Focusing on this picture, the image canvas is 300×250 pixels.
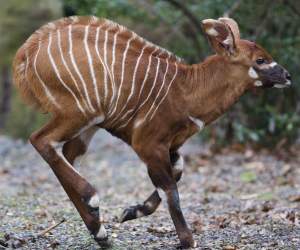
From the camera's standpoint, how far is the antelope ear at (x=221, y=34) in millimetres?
6039

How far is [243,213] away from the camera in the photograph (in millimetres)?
7832

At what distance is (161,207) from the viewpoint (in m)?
8.53

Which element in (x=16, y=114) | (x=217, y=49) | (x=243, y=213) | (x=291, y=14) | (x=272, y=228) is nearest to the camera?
(x=217, y=49)

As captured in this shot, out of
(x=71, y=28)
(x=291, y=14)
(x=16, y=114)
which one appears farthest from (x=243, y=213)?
(x=16, y=114)

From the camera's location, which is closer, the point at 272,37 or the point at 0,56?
the point at 272,37

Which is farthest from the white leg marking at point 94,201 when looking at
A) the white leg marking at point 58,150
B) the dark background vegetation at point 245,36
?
the dark background vegetation at point 245,36

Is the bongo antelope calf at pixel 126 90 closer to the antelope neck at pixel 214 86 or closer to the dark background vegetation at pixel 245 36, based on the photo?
the antelope neck at pixel 214 86

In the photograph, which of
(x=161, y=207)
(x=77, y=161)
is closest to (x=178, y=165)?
(x=77, y=161)

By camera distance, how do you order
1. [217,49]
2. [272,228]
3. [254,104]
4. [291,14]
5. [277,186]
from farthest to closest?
[254,104], [291,14], [277,186], [272,228], [217,49]

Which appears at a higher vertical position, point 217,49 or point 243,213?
point 217,49

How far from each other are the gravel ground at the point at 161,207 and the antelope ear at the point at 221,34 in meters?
1.53

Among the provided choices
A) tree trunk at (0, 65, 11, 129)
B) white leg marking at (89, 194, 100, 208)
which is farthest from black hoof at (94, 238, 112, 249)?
tree trunk at (0, 65, 11, 129)

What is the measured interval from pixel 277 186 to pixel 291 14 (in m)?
3.45

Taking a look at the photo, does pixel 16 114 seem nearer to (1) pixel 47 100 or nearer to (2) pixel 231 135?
(2) pixel 231 135
